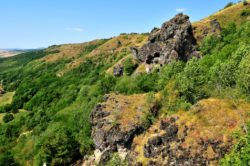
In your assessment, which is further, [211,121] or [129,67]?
[129,67]

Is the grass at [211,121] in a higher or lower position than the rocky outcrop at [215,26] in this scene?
lower

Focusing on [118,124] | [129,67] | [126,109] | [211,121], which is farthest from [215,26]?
[211,121]

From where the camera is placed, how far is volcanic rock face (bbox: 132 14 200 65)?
163m

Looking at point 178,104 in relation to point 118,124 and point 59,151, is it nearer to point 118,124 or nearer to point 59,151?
point 118,124

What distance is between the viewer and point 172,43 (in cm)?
16412

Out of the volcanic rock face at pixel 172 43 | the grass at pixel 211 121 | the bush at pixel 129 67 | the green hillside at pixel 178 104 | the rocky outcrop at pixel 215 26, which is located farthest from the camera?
the bush at pixel 129 67

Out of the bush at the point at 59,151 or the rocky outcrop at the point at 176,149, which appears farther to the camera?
the bush at the point at 59,151

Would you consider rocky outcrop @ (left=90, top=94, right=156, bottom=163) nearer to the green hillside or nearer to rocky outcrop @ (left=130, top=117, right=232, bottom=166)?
the green hillside

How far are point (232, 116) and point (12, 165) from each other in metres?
101

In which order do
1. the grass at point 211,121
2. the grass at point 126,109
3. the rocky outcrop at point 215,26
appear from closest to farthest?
the grass at point 211,121, the grass at point 126,109, the rocky outcrop at point 215,26

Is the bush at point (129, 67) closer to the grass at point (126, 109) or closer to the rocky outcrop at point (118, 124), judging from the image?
the grass at point (126, 109)

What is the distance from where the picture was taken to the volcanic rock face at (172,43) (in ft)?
534

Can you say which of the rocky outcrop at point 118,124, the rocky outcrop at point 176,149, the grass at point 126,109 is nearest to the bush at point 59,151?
the rocky outcrop at point 118,124

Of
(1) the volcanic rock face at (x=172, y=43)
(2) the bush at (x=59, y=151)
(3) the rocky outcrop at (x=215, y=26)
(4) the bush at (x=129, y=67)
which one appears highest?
(3) the rocky outcrop at (x=215, y=26)
